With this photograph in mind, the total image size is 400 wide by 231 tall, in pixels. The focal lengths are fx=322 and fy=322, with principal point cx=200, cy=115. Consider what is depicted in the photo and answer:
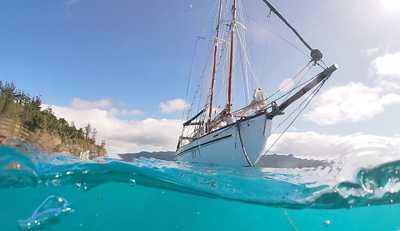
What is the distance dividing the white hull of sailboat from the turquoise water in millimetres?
8150

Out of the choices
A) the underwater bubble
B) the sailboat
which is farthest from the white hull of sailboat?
the underwater bubble

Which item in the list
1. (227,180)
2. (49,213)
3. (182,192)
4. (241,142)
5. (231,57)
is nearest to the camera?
(49,213)

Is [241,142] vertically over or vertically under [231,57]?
under

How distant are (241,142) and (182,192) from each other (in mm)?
13549

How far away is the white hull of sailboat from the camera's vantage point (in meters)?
28.8

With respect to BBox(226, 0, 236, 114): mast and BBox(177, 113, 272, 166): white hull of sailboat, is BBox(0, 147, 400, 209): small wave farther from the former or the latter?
BBox(226, 0, 236, 114): mast

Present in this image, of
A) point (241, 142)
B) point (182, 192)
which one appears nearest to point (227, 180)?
point (182, 192)

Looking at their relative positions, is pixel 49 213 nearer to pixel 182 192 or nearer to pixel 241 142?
pixel 182 192

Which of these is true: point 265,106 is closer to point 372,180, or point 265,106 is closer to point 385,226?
point 385,226

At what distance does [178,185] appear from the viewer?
1552cm

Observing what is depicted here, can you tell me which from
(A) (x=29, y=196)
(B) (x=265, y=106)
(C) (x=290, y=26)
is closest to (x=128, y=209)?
(A) (x=29, y=196)

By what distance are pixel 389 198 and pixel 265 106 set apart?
13590 millimetres

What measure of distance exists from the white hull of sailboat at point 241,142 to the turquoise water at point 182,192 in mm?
8150

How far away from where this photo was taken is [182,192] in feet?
54.5
